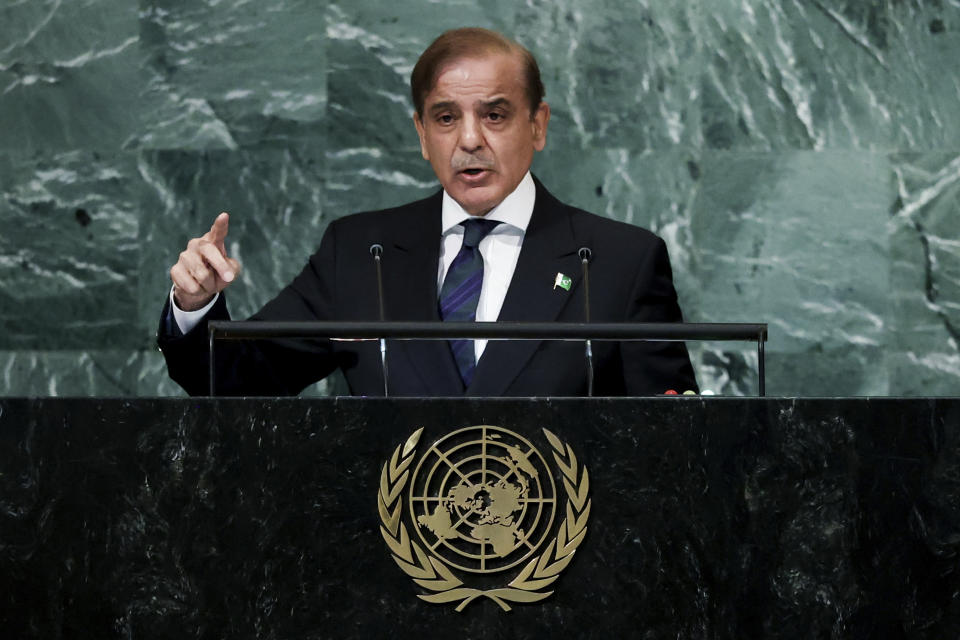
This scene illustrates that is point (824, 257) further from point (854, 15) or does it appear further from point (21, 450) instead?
point (21, 450)

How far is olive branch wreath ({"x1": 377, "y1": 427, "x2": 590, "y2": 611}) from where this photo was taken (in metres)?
2.15

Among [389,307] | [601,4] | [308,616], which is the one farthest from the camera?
[601,4]

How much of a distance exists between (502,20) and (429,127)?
1.52m

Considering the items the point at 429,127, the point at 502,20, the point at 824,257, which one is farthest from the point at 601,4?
the point at 429,127

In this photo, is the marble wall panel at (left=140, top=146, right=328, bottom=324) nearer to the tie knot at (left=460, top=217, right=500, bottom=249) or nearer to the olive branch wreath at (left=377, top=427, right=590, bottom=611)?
the tie knot at (left=460, top=217, right=500, bottom=249)

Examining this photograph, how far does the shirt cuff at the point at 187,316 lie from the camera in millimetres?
2672

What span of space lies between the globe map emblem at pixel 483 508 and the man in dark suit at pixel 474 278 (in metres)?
0.60

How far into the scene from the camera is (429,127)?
3.23m

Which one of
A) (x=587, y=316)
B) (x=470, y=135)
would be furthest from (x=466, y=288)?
(x=587, y=316)

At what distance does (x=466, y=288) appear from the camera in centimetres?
301

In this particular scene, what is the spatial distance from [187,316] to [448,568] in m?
0.85

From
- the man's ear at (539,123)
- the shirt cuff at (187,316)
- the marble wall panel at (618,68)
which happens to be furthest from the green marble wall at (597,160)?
the shirt cuff at (187,316)

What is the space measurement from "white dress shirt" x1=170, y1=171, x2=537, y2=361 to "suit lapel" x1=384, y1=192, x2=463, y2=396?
0.03 meters

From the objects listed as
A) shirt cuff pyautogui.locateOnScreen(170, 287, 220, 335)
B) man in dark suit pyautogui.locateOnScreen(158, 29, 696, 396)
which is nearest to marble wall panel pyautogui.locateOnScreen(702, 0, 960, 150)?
man in dark suit pyautogui.locateOnScreen(158, 29, 696, 396)
